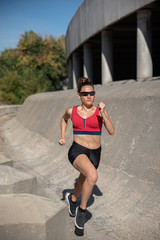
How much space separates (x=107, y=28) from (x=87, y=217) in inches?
580

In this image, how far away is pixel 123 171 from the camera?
551cm


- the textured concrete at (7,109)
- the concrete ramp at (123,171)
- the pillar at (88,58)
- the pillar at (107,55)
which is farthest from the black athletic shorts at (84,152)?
the pillar at (88,58)

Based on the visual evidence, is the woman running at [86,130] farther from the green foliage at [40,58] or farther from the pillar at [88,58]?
the green foliage at [40,58]

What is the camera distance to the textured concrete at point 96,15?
14.2 meters

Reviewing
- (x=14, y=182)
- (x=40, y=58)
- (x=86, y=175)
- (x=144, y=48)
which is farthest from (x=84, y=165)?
(x=40, y=58)

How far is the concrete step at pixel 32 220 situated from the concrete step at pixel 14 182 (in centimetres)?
109

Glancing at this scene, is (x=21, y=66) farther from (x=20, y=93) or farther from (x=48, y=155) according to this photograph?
(x=48, y=155)

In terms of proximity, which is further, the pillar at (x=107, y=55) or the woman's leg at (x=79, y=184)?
the pillar at (x=107, y=55)

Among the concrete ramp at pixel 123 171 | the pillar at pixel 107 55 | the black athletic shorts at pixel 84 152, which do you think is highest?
the pillar at pixel 107 55

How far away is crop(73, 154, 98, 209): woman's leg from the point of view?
3754 mm

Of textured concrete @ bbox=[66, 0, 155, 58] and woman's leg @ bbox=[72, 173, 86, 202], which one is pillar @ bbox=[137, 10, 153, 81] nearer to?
textured concrete @ bbox=[66, 0, 155, 58]

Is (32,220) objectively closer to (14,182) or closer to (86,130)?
(86,130)

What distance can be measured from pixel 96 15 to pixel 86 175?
606 inches

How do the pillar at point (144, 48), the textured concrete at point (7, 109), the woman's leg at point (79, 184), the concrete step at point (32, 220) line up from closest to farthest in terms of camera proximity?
the concrete step at point (32, 220) → the woman's leg at point (79, 184) → the pillar at point (144, 48) → the textured concrete at point (7, 109)
